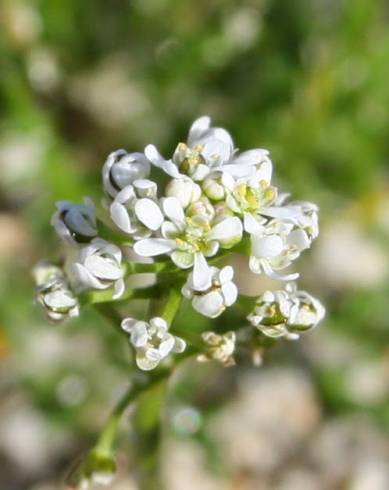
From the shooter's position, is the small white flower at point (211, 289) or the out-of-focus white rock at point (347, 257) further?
the out-of-focus white rock at point (347, 257)

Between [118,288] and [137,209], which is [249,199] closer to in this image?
[137,209]

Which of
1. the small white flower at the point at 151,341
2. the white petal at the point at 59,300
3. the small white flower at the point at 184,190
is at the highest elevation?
the small white flower at the point at 184,190

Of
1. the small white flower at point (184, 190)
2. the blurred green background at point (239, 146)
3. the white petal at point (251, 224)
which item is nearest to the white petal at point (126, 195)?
the small white flower at point (184, 190)

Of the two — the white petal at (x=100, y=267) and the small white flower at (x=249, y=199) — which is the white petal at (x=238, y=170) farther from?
the white petal at (x=100, y=267)

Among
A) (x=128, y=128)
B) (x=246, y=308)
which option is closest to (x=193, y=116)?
(x=128, y=128)

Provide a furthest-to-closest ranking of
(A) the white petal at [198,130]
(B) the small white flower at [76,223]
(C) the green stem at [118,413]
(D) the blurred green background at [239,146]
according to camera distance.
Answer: (D) the blurred green background at [239,146] < (C) the green stem at [118,413] < (A) the white petal at [198,130] < (B) the small white flower at [76,223]

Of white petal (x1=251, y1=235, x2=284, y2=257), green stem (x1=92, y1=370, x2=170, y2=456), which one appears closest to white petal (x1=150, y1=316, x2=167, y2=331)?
white petal (x1=251, y1=235, x2=284, y2=257)

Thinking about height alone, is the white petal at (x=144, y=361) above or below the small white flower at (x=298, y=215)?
below
